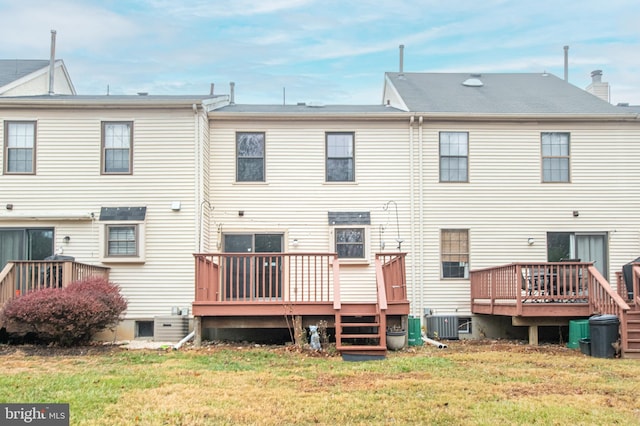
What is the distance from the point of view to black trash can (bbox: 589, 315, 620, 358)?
12.2 metres

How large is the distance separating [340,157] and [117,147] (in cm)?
516

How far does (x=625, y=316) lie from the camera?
481 inches

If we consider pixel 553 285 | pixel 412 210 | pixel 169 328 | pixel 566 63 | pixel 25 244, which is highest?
pixel 566 63

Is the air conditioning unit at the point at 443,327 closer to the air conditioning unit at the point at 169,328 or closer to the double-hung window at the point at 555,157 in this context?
the double-hung window at the point at 555,157

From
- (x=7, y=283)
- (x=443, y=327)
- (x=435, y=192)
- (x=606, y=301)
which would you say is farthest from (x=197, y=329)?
(x=606, y=301)

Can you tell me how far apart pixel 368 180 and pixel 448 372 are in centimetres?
739

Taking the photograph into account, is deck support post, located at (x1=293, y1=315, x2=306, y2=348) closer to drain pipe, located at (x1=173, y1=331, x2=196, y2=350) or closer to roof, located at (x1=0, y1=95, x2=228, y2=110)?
drain pipe, located at (x1=173, y1=331, x2=196, y2=350)

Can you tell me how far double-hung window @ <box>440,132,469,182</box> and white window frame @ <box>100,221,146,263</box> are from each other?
715cm

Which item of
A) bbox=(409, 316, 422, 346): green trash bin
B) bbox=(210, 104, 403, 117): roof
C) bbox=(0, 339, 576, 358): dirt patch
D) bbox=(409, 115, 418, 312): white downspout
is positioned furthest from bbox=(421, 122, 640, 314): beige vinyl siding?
bbox=(0, 339, 576, 358): dirt patch

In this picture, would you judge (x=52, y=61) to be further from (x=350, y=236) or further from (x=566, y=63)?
(x=566, y=63)

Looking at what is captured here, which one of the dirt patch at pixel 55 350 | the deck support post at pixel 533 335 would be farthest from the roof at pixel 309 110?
the dirt patch at pixel 55 350

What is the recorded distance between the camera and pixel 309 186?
16.6m

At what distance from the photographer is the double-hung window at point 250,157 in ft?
54.8

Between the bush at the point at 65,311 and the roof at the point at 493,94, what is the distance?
8.59 m
